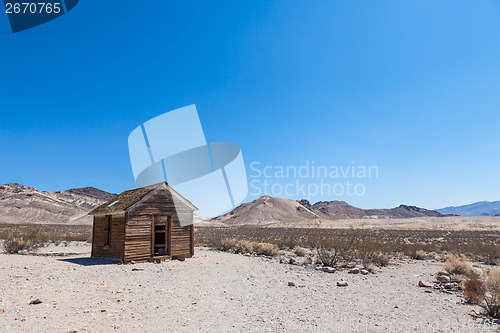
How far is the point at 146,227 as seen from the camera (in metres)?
15.0

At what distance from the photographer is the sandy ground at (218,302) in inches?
239

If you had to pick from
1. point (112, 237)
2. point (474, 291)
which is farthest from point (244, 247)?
point (474, 291)

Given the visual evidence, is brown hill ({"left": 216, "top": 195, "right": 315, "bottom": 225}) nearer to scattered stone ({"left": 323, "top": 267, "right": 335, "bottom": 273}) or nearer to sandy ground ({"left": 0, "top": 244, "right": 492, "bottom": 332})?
scattered stone ({"left": 323, "top": 267, "right": 335, "bottom": 273})

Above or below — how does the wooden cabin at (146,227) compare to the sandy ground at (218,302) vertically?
above

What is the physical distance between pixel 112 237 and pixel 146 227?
201 centimetres

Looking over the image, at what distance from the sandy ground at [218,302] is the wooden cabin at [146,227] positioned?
2.39 m

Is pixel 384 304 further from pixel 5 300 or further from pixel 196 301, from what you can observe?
pixel 5 300

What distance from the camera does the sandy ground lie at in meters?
6.08

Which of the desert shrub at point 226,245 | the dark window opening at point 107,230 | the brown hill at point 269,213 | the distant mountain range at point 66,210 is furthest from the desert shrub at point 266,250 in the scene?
the brown hill at point 269,213

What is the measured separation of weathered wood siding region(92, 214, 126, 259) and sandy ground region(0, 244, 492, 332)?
254 cm

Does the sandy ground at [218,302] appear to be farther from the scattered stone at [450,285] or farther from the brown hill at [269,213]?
the brown hill at [269,213]

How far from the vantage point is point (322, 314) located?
22.6 feet

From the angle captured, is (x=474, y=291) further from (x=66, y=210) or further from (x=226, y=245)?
(x=66, y=210)

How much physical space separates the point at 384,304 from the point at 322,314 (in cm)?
198
